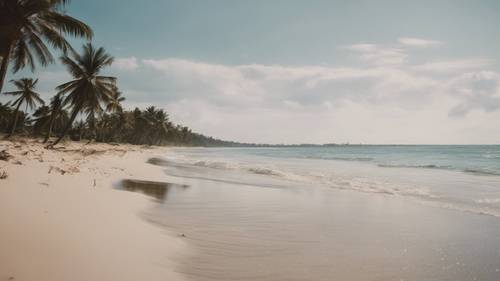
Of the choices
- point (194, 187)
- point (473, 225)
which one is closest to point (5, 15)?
point (194, 187)

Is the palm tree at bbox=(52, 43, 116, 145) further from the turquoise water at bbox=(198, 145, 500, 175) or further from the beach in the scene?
the turquoise water at bbox=(198, 145, 500, 175)

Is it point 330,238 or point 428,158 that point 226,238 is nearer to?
point 330,238

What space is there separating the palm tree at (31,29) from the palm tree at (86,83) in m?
11.1

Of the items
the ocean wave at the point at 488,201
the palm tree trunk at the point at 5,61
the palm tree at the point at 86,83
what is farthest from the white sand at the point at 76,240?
the palm tree at the point at 86,83

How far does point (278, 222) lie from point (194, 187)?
5.30 meters

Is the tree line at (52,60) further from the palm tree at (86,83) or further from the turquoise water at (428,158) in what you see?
the turquoise water at (428,158)

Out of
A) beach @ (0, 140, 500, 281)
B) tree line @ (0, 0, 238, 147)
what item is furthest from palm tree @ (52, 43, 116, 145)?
beach @ (0, 140, 500, 281)

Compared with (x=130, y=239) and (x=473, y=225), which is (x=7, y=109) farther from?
(x=473, y=225)

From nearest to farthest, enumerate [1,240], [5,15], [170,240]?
[1,240] → [170,240] → [5,15]

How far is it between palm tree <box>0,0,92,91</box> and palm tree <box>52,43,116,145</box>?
11.1 m

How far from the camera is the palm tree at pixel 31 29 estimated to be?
490 inches

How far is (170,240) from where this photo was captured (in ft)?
15.0

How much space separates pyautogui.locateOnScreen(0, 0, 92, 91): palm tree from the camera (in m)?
12.4

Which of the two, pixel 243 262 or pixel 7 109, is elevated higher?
pixel 7 109
